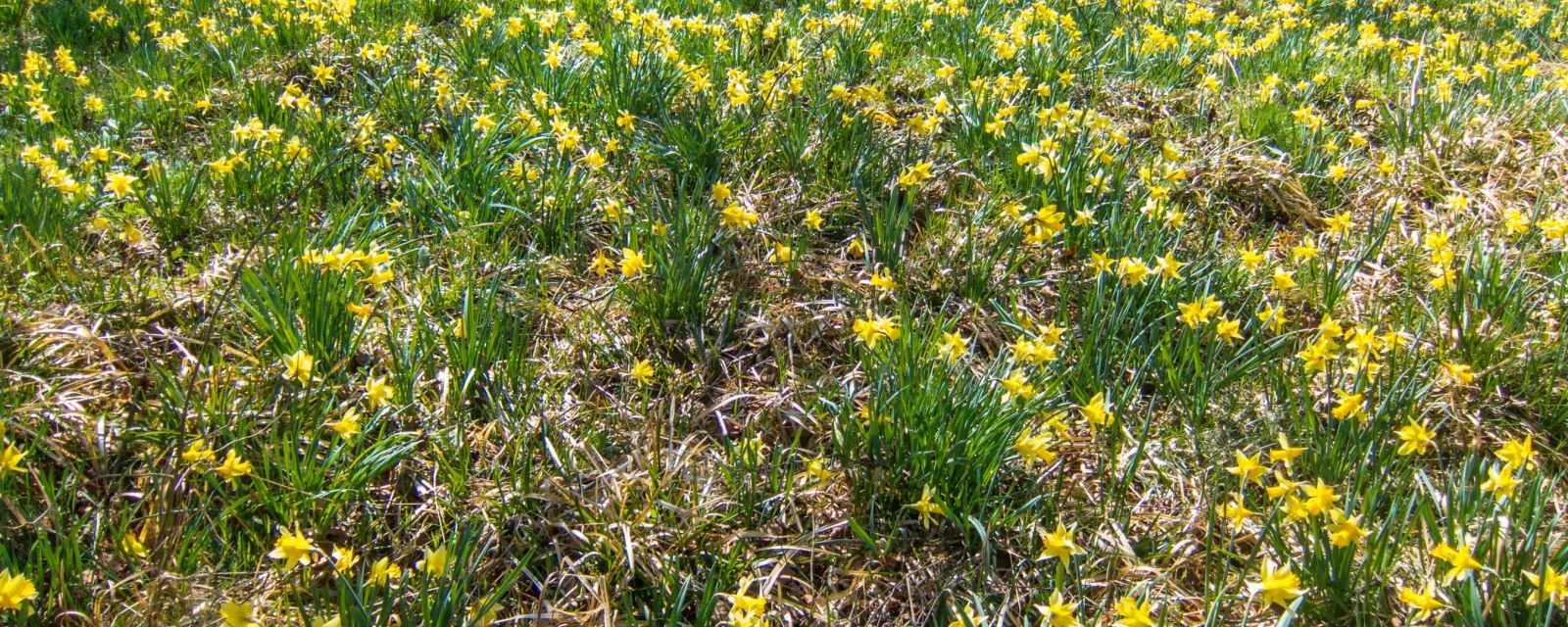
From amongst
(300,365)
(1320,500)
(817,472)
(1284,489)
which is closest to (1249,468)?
(1284,489)

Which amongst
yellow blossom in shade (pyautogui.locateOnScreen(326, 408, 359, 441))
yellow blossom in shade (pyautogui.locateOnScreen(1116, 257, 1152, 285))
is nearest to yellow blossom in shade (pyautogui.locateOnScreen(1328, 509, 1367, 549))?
yellow blossom in shade (pyautogui.locateOnScreen(1116, 257, 1152, 285))

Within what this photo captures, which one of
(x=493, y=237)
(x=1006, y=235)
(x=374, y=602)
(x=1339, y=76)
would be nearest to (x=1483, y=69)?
(x=1339, y=76)

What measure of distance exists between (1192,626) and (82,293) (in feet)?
9.77

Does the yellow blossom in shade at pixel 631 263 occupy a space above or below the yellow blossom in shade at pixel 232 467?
above

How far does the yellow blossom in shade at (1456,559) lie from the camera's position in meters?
1.81

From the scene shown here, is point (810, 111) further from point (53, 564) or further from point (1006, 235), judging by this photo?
point (53, 564)

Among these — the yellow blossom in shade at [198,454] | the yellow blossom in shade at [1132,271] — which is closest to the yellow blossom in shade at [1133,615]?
the yellow blossom in shade at [1132,271]

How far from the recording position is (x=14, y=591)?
5.44 ft

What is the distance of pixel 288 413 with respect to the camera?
7.55ft

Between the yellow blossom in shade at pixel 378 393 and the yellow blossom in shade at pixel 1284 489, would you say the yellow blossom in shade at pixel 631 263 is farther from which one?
the yellow blossom in shade at pixel 1284 489

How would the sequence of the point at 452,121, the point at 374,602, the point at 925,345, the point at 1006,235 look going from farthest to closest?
the point at 452,121 → the point at 1006,235 → the point at 925,345 → the point at 374,602

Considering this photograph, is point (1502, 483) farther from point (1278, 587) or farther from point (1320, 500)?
point (1278, 587)

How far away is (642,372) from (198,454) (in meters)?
1.04

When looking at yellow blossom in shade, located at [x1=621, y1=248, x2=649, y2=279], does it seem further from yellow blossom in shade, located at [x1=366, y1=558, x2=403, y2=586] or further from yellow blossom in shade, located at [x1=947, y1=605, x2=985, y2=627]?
yellow blossom in shade, located at [x1=947, y1=605, x2=985, y2=627]
